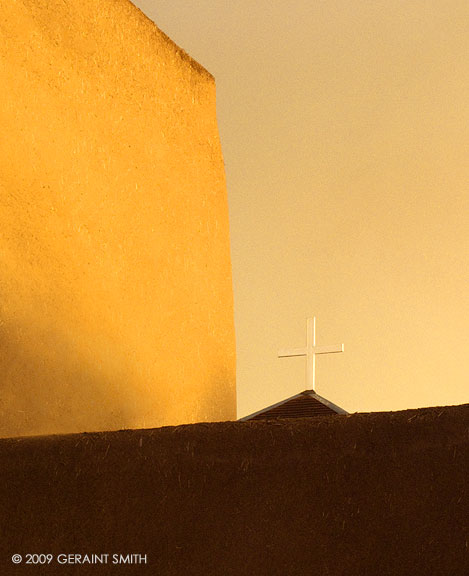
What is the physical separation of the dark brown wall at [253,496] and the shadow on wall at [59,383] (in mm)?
758

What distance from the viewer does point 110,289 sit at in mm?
2582

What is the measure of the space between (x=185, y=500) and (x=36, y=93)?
1464 mm

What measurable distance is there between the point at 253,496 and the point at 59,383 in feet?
3.74

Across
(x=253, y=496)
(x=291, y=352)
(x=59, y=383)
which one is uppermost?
(x=291, y=352)

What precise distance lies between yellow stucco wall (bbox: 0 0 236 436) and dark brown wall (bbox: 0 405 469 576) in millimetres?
768

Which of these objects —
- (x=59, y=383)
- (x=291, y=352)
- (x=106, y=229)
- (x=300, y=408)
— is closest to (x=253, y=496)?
(x=59, y=383)

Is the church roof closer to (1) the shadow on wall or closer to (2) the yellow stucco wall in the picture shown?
(2) the yellow stucco wall

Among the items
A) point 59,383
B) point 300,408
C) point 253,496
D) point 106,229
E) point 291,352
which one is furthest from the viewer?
point 291,352

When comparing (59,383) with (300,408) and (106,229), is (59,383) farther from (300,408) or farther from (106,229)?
(300,408)

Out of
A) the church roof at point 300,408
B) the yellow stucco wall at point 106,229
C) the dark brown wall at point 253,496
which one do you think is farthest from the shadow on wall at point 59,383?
the church roof at point 300,408

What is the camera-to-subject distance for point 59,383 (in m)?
2.29

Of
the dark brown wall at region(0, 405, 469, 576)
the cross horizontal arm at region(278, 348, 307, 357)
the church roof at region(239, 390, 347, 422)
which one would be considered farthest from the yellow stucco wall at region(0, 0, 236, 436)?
the cross horizontal arm at region(278, 348, 307, 357)

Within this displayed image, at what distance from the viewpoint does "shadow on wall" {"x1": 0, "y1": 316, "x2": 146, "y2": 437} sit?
6.92 ft

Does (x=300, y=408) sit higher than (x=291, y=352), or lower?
lower
